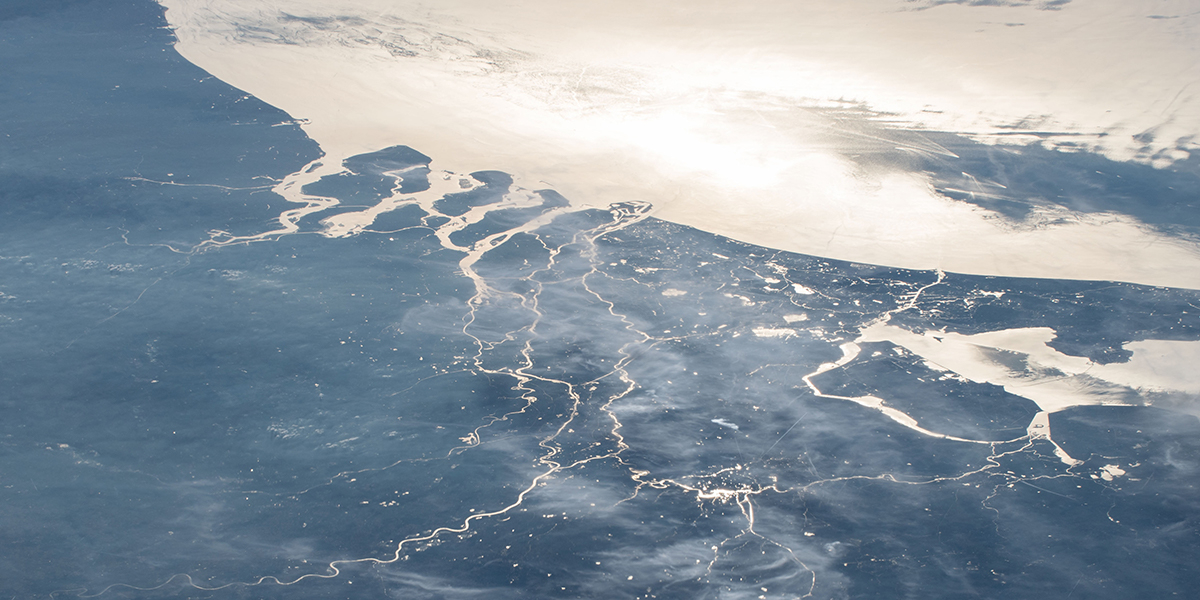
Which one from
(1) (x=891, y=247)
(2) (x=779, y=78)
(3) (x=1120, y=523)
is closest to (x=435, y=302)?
(1) (x=891, y=247)

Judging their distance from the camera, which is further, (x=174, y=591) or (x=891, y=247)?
(x=891, y=247)

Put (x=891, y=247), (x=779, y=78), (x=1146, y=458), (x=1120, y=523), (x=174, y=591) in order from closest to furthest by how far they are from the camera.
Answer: (x=174, y=591) < (x=1120, y=523) < (x=1146, y=458) < (x=891, y=247) < (x=779, y=78)

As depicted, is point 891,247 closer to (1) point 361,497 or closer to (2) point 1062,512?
(2) point 1062,512

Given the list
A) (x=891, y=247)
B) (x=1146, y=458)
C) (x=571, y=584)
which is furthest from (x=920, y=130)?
(x=571, y=584)

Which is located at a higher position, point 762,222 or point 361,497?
point 762,222

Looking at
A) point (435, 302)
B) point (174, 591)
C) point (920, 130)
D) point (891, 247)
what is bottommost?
point (174, 591)

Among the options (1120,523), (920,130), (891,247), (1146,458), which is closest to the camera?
(1120,523)
